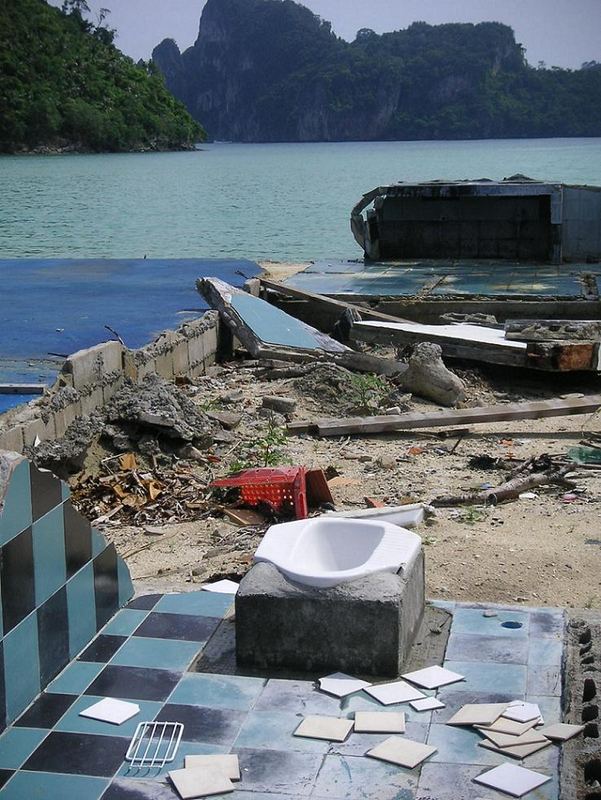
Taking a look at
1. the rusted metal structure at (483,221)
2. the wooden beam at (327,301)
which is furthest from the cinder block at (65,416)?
the rusted metal structure at (483,221)

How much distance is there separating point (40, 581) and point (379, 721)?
129cm

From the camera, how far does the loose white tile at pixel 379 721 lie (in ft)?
12.1

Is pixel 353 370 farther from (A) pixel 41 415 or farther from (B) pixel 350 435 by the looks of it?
(A) pixel 41 415

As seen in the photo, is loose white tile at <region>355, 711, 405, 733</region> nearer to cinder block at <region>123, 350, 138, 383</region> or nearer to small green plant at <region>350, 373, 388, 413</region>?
small green plant at <region>350, 373, 388, 413</region>

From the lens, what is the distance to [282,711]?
3.85 meters

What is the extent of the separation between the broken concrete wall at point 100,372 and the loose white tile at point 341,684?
3884mm

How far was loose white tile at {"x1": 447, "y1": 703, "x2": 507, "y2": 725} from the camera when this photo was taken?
147 inches

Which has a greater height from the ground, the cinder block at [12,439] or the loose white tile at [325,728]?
the cinder block at [12,439]

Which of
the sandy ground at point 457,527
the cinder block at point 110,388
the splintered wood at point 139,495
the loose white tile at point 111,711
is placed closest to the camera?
the loose white tile at point 111,711

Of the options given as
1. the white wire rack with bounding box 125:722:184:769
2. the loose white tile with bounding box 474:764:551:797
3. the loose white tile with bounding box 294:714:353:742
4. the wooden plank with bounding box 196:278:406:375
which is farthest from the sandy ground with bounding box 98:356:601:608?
the loose white tile with bounding box 474:764:551:797

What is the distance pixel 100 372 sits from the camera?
9203 millimetres

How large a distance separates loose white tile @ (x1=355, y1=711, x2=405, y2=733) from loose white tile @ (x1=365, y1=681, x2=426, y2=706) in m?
0.09

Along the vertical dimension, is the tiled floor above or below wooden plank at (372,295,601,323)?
below

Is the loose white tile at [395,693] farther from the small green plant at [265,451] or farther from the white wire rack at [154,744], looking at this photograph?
the small green plant at [265,451]
